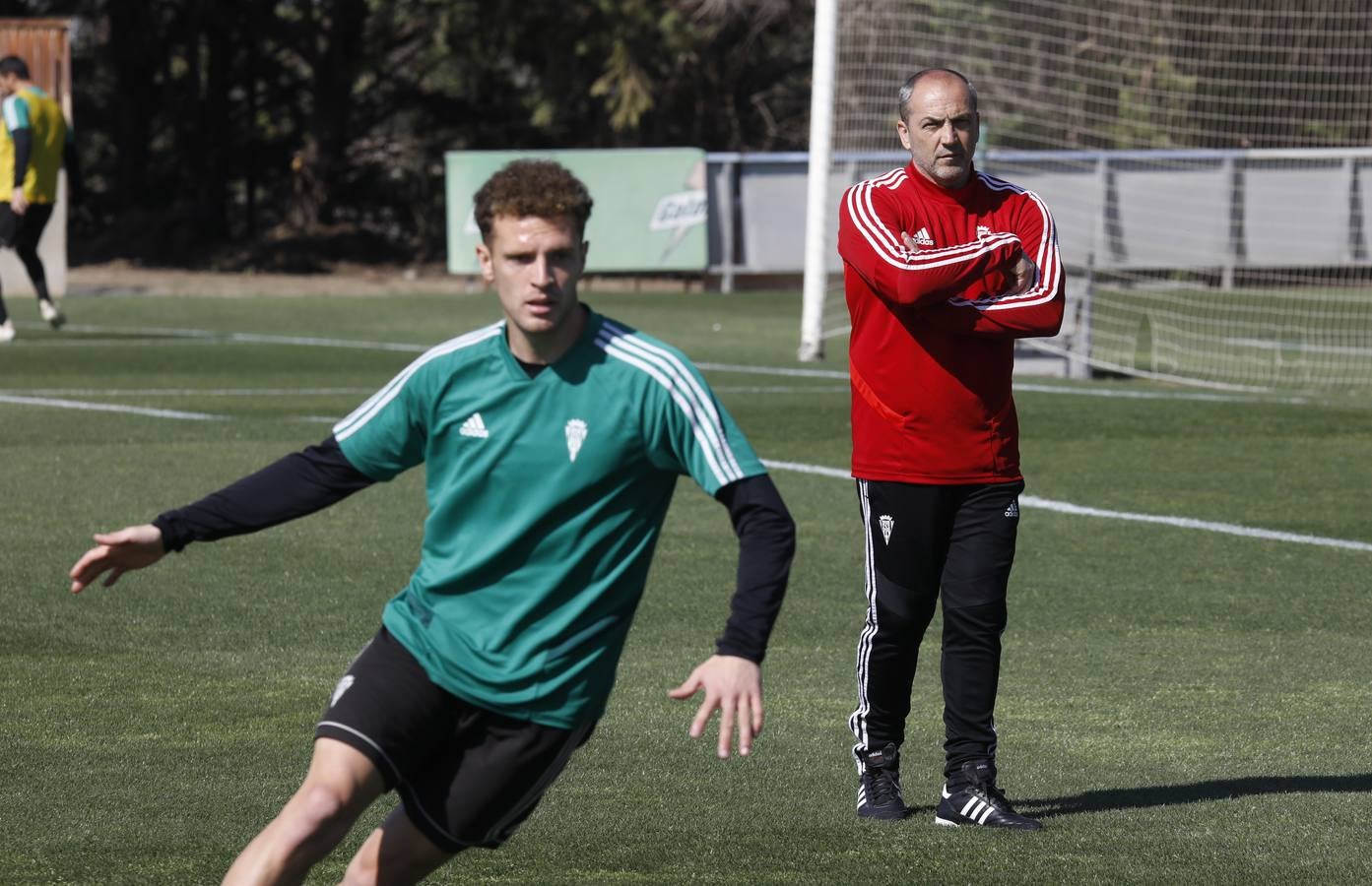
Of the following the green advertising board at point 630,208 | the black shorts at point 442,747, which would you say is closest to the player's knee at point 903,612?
the black shorts at point 442,747

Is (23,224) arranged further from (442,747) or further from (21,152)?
(442,747)

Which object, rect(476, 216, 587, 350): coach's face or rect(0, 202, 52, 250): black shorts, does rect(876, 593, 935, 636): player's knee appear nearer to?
rect(476, 216, 587, 350): coach's face

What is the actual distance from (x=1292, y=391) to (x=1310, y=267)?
1325 cm

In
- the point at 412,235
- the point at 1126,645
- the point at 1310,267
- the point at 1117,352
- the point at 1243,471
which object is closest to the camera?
the point at 1126,645

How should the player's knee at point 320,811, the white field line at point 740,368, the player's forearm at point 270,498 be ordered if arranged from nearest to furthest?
the player's knee at point 320,811 < the player's forearm at point 270,498 < the white field line at point 740,368

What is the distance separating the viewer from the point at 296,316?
25.4m

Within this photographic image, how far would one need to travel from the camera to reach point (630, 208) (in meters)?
32.0

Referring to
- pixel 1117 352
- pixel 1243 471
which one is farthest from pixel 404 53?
pixel 1243 471

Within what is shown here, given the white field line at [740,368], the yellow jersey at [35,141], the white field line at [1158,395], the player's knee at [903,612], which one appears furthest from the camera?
the yellow jersey at [35,141]

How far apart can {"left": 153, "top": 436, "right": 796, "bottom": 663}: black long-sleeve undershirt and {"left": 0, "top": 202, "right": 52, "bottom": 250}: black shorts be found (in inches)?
625

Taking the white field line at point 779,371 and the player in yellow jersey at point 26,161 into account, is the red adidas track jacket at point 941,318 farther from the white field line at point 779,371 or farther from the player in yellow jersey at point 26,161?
the player in yellow jersey at point 26,161

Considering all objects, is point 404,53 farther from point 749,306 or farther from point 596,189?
point 749,306

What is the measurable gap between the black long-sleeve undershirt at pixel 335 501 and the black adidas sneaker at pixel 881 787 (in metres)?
1.85

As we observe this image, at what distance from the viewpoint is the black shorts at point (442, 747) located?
3891 mm
